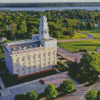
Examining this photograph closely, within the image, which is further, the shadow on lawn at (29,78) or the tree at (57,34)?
the tree at (57,34)

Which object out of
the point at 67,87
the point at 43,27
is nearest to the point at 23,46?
the point at 43,27

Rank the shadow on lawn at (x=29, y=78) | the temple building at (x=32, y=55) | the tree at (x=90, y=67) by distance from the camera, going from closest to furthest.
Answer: the tree at (x=90, y=67)
the shadow on lawn at (x=29, y=78)
the temple building at (x=32, y=55)

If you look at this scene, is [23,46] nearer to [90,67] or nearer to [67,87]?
[67,87]

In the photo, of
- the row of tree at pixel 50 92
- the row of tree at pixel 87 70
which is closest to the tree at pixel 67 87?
the row of tree at pixel 50 92

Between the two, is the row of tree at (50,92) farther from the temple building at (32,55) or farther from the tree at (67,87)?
the temple building at (32,55)

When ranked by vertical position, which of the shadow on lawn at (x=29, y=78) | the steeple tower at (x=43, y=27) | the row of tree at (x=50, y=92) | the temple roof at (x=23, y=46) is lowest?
the shadow on lawn at (x=29, y=78)

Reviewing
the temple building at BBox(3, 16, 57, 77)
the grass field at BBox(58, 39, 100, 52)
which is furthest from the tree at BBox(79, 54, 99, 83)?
the grass field at BBox(58, 39, 100, 52)

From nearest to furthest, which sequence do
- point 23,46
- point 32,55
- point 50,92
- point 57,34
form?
1. point 50,92
2. point 32,55
3. point 23,46
4. point 57,34

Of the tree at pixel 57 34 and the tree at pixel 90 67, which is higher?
the tree at pixel 57 34
